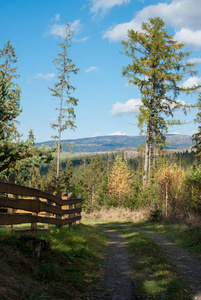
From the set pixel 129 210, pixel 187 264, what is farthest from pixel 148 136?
pixel 187 264

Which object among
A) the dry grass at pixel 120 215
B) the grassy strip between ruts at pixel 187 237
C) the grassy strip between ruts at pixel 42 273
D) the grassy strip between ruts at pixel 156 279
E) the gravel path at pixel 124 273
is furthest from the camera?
the dry grass at pixel 120 215

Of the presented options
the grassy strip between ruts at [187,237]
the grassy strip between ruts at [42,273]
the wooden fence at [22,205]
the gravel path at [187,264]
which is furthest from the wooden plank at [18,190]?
the grassy strip between ruts at [187,237]

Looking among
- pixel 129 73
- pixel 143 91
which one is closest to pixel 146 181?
pixel 143 91

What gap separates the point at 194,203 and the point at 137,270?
10575mm

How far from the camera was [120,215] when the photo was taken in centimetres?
2502

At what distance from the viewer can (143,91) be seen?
84.7ft

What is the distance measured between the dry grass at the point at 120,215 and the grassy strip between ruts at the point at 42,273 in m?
15.3

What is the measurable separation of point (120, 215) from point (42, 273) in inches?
800

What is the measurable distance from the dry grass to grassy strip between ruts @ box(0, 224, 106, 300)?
15335 mm

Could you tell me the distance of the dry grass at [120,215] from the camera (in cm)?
2229

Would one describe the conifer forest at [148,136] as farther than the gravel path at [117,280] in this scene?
Yes

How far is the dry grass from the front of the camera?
73.1ft

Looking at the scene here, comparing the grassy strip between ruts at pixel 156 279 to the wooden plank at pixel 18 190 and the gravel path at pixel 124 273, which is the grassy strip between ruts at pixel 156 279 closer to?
the gravel path at pixel 124 273

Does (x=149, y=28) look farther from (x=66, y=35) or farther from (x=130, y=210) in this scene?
(x=130, y=210)
